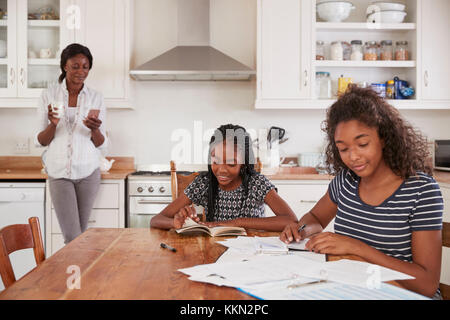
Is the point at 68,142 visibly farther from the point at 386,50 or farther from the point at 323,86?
the point at 386,50

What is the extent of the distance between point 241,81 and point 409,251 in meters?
2.48

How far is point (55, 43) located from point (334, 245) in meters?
2.80

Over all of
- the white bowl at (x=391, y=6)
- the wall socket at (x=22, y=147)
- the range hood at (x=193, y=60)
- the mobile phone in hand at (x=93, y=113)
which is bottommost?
the wall socket at (x=22, y=147)

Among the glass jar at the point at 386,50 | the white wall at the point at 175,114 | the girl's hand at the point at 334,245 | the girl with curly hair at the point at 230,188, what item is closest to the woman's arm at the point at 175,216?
the girl with curly hair at the point at 230,188

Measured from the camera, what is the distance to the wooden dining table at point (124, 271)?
0.90 m

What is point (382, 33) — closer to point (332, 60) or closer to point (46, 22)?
point (332, 60)

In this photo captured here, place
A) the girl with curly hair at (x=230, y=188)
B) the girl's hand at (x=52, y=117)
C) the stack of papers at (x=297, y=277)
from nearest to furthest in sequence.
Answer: the stack of papers at (x=297, y=277)
the girl with curly hair at (x=230, y=188)
the girl's hand at (x=52, y=117)

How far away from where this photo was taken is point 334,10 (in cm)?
326

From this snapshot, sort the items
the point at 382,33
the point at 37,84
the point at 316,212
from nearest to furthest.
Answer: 1. the point at 316,212
2. the point at 37,84
3. the point at 382,33

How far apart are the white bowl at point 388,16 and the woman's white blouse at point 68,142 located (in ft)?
7.08

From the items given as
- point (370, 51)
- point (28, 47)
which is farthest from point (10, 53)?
point (370, 51)

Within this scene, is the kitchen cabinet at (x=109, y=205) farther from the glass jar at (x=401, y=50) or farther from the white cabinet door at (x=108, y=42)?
the glass jar at (x=401, y=50)

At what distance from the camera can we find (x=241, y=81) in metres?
3.53
